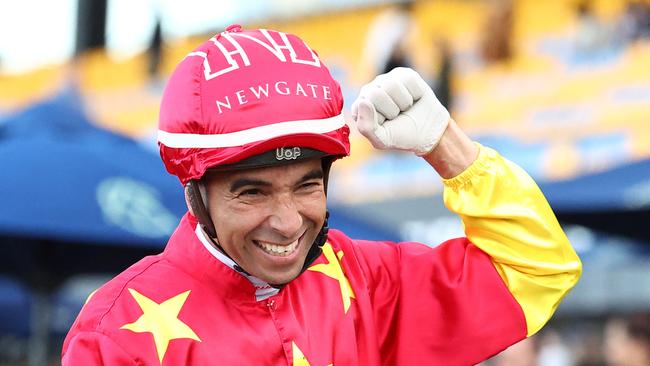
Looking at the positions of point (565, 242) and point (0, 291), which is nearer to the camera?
point (565, 242)

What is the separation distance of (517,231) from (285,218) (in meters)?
0.59

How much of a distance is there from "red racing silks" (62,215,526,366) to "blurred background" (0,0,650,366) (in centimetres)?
236

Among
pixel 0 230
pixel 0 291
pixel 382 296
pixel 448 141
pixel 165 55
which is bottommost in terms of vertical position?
pixel 0 291

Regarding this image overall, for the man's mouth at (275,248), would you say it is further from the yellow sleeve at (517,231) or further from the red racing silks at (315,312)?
the yellow sleeve at (517,231)

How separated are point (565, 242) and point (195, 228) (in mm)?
867

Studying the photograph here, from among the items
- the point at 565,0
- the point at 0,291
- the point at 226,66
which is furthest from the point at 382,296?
the point at 0,291

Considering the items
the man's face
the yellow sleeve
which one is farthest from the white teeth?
the yellow sleeve

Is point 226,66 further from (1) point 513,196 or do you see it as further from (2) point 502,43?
(2) point 502,43

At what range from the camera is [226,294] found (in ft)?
8.66

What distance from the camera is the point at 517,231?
275 centimetres

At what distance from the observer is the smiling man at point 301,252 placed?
8.16 ft

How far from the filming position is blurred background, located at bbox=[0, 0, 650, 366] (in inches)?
206

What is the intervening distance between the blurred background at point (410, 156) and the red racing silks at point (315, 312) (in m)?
2.36

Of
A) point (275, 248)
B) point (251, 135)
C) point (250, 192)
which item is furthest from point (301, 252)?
point (251, 135)
